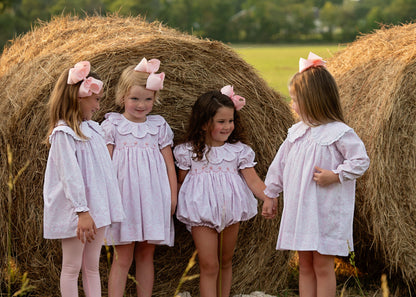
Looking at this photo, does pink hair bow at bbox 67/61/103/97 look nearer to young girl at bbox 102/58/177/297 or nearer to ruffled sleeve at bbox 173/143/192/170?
young girl at bbox 102/58/177/297

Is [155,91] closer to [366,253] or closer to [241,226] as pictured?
[241,226]

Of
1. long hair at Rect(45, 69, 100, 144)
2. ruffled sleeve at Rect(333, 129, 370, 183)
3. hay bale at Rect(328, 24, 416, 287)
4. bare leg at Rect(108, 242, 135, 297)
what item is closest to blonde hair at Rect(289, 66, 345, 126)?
ruffled sleeve at Rect(333, 129, 370, 183)

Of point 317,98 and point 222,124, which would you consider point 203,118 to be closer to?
point 222,124

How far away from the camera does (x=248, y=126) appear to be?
4215 mm

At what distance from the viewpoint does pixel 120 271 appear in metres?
3.46

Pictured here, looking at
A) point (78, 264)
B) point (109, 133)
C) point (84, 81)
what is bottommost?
point (78, 264)

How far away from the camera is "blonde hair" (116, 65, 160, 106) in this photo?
3.54 m

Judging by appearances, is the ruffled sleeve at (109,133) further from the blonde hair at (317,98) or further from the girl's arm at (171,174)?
the blonde hair at (317,98)

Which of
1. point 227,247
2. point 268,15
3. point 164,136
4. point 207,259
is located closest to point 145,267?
point 207,259

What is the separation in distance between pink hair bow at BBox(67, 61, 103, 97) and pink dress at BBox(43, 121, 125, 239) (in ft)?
0.58

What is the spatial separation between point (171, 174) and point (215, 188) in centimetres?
28

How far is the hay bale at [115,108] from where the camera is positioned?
3729 mm

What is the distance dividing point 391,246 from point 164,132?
1.75 m

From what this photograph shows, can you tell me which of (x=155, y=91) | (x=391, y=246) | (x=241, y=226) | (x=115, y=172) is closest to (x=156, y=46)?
(x=155, y=91)
